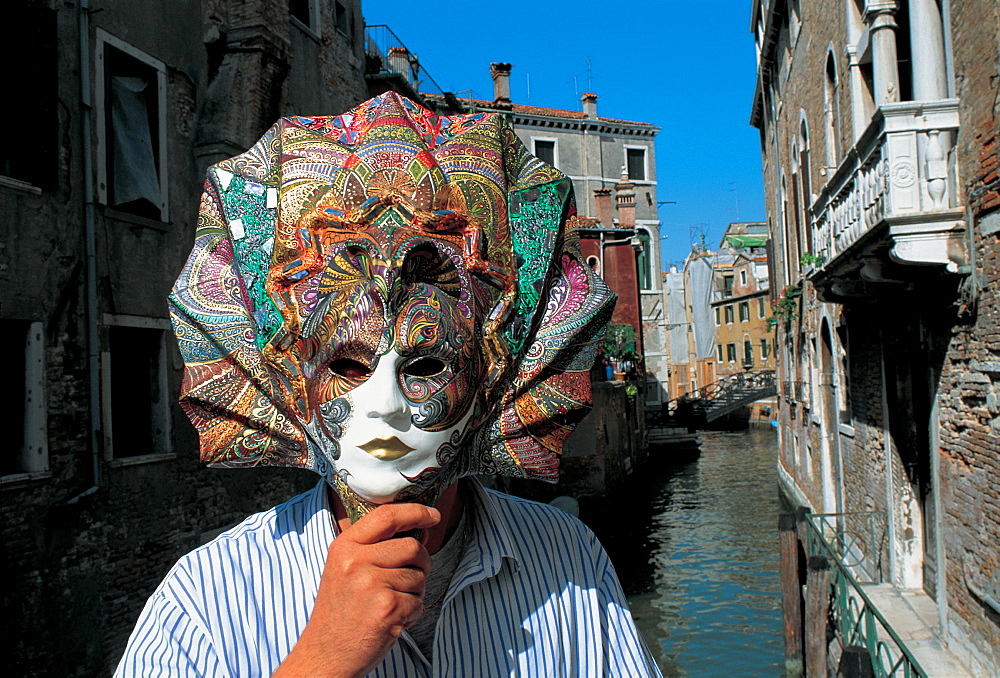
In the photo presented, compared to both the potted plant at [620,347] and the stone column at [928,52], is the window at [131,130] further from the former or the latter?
the potted plant at [620,347]

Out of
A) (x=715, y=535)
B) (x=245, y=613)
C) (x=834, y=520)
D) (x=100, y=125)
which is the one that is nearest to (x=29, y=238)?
(x=100, y=125)

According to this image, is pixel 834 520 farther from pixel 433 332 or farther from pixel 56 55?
pixel 433 332

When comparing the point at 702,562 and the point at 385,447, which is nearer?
the point at 385,447

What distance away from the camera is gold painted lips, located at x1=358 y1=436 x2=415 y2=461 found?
1.02m

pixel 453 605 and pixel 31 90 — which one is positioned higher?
pixel 31 90

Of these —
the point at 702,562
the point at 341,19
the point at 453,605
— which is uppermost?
the point at 341,19

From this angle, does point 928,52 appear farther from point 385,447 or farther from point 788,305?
point 788,305

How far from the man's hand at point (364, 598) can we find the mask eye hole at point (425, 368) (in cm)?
16

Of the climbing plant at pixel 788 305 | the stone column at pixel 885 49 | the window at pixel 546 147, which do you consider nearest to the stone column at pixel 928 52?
the stone column at pixel 885 49

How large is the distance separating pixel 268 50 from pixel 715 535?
38.1 ft

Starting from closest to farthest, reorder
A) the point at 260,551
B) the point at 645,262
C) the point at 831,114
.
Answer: the point at 260,551 → the point at 831,114 → the point at 645,262

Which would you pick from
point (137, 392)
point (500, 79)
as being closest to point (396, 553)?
point (137, 392)

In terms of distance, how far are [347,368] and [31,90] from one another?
247 inches

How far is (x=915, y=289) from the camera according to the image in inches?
272
